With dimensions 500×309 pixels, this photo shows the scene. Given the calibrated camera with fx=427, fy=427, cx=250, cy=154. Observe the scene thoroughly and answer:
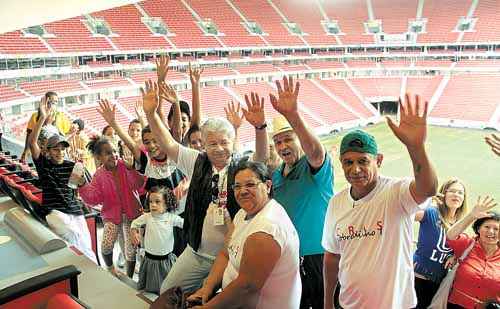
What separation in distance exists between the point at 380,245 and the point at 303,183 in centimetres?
43

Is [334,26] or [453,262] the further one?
[334,26]

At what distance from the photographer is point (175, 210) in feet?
7.70

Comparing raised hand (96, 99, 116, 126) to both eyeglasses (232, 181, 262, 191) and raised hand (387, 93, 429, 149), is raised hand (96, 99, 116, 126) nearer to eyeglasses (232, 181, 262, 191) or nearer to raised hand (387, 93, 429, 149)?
eyeglasses (232, 181, 262, 191)

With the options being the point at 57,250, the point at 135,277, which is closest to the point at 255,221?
the point at 57,250

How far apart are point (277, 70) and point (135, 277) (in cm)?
2006

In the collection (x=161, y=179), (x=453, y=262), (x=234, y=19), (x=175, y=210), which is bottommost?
(x=453, y=262)

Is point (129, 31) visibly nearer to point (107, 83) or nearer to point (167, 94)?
point (107, 83)

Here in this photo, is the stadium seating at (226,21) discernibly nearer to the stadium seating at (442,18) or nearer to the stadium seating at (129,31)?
the stadium seating at (129,31)

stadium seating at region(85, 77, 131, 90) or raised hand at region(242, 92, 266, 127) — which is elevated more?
stadium seating at region(85, 77, 131, 90)

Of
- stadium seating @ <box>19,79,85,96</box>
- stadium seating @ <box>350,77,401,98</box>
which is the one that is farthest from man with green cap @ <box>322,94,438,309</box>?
stadium seating @ <box>350,77,401,98</box>

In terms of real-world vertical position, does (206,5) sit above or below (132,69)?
above

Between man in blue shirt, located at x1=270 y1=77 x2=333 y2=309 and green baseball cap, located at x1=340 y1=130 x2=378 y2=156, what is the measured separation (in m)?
0.20

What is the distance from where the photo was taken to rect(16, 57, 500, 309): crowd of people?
4.33 ft

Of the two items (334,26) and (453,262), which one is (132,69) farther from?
(453,262)
